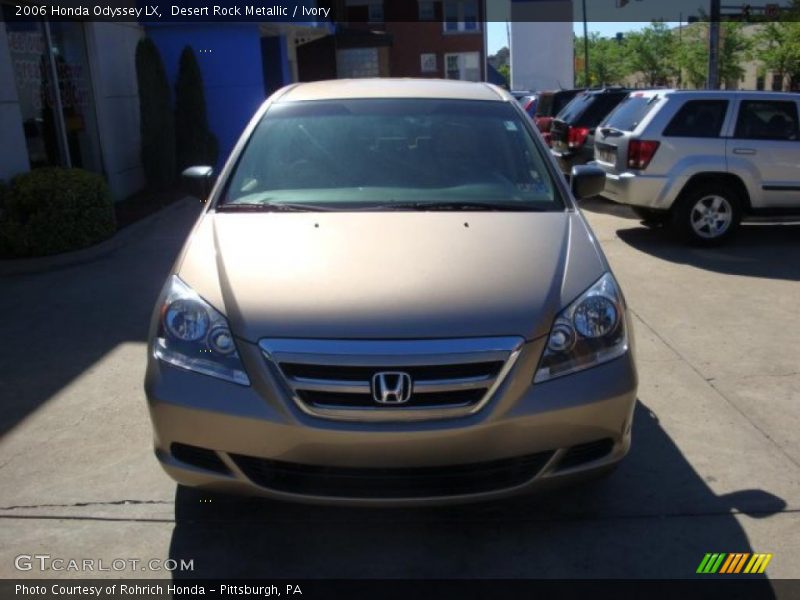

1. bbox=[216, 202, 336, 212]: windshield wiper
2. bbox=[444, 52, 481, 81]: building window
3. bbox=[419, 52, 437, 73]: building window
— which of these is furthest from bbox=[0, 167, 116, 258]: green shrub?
bbox=[444, 52, 481, 81]: building window

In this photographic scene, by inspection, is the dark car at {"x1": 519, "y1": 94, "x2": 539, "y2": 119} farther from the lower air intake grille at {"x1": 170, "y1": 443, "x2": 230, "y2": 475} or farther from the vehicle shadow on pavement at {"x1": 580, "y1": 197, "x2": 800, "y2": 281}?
the lower air intake grille at {"x1": 170, "y1": 443, "x2": 230, "y2": 475}

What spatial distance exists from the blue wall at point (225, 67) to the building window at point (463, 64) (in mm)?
26772

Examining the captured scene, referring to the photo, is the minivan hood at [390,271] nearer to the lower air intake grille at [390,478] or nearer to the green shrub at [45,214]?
the lower air intake grille at [390,478]

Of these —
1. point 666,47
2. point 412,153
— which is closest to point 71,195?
point 412,153

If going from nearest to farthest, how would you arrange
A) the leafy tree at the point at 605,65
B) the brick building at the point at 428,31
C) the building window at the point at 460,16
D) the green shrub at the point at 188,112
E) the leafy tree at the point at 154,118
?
the leafy tree at the point at 154,118 → the green shrub at the point at 188,112 → the brick building at the point at 428,31 → the building window at the point at 460,16 → the leafy tree at the point at 605,65

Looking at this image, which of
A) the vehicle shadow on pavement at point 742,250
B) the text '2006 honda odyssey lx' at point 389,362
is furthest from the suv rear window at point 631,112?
the text '2006 honda odyssey lx' at point 389,362

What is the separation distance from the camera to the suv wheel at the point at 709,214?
873 centimetres

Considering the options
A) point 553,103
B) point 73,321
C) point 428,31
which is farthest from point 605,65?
point 73,321

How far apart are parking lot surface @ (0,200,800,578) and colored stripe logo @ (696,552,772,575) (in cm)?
4

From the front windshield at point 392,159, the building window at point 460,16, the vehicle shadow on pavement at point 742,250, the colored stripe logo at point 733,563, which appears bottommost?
the vehicle shadow on pavement at point 742,250

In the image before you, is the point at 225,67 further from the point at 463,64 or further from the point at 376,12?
the point at 376,12

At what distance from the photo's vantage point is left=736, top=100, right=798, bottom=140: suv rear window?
870 centimetres

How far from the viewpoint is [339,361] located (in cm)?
278

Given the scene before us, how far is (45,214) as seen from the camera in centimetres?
806
